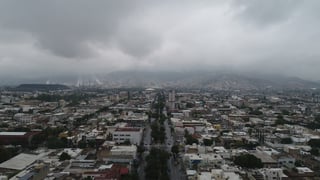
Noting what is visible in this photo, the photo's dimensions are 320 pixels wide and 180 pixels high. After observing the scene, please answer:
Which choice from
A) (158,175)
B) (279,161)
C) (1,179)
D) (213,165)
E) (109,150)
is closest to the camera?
(1,179)

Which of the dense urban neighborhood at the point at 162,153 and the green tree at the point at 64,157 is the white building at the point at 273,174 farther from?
the green tree at the point at 64,157

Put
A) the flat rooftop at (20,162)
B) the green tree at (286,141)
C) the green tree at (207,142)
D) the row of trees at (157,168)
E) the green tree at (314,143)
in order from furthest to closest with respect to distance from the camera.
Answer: the green tree at (286,141) → the green tree at (314,143) → the green tree at (207,142) → the flat rooftop at (20,162) → the row of trees at (157,168)

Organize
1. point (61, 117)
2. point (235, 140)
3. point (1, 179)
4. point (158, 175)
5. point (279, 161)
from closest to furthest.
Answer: point (1, 179)
point (158, 175)
point (279, 161)
point (235, 140)
point (61, 117)

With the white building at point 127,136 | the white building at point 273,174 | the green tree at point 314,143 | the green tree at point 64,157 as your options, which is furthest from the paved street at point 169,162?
the green tree at point 314,143

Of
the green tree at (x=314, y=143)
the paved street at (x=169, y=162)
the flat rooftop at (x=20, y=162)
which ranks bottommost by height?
the paved street at (x=169, y=162)

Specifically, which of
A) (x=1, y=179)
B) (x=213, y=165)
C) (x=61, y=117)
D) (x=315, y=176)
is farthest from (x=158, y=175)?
(x=61, y=117)

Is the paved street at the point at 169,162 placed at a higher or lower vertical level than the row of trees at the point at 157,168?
lower

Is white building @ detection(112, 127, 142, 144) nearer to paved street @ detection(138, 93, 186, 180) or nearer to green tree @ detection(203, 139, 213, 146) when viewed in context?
paved street @ detection(138, 93, 186, 180)

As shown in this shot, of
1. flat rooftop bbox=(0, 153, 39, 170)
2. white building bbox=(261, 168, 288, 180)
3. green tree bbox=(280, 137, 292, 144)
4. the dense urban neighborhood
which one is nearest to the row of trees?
the dense urban neighborhood

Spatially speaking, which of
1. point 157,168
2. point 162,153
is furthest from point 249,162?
point 157,168

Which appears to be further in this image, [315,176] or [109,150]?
[109,150]

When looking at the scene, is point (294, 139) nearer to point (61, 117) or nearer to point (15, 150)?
point (15, 150)
